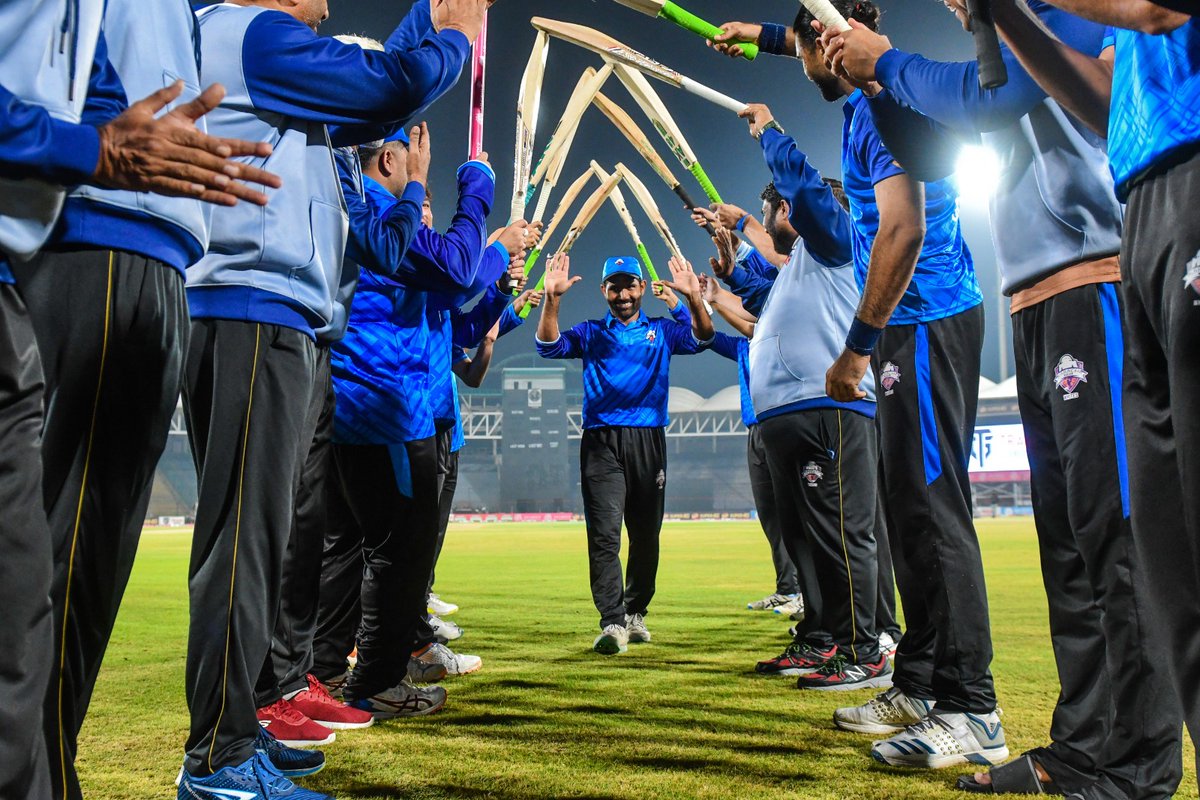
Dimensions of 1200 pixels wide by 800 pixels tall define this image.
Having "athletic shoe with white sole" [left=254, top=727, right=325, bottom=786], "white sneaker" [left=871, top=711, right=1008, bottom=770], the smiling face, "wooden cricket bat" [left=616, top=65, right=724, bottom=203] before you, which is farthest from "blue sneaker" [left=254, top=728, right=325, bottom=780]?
"wooden cricket bat" [left=616, top=65, right=724, bottom=203]

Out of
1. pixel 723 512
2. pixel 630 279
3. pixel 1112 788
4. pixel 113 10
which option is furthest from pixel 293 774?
pixel 723 512

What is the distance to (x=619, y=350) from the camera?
6.16 metres

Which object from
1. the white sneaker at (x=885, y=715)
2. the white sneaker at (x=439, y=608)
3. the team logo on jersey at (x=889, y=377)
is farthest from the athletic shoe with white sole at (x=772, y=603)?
the team logo on jersey at (x=889, y=377)

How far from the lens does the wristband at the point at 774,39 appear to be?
3.87 meters

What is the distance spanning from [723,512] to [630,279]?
5024 cm

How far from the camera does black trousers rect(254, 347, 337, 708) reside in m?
3.22

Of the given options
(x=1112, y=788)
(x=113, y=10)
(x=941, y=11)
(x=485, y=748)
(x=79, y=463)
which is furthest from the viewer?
(x=941, y=11)

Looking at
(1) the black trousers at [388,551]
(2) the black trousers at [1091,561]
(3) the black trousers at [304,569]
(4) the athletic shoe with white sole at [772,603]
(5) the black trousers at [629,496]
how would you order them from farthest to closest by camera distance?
(4) the athletic shoe with white sole at [772,603] < (5) the black trousers at [629,496] < (1) the black trousers at [388,551] < (3) the black trousers at [304,569] < (2) the black trousers at [1091,561]

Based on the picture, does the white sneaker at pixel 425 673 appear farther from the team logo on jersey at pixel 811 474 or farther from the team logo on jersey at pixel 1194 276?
the team logo on jersey at pixel 1194 276

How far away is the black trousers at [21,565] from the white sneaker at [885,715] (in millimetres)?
2723

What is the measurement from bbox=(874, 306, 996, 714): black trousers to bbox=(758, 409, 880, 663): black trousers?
1025 millimetres

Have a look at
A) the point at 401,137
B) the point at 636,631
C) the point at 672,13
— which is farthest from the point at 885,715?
the point at 672,13

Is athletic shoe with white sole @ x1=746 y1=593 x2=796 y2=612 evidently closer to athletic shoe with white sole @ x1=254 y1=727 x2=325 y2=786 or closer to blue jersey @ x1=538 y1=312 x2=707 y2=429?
blue jersey @ x1=538 y1=312 x2=707 y2=429

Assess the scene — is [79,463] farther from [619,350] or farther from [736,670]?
[619,350]
